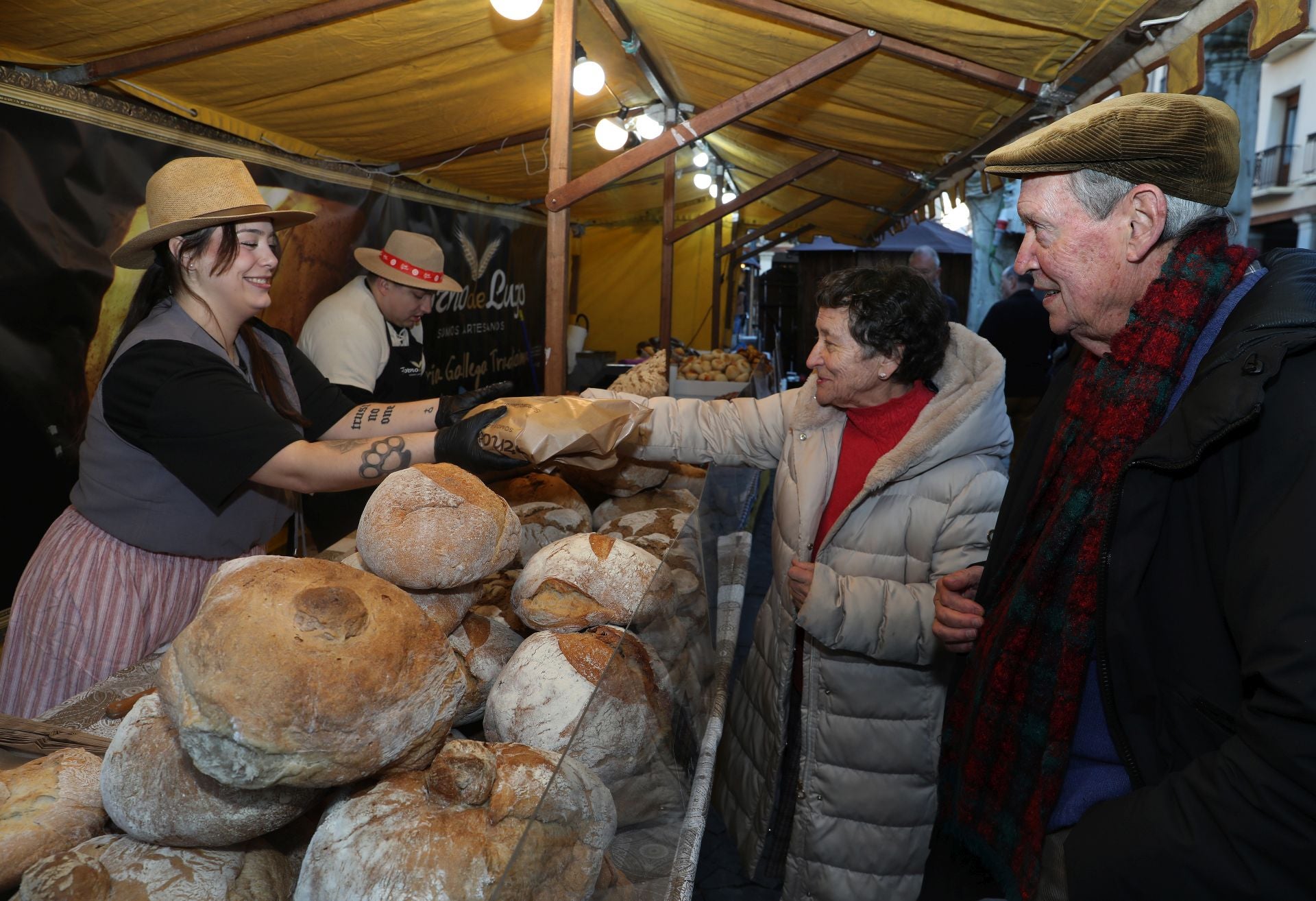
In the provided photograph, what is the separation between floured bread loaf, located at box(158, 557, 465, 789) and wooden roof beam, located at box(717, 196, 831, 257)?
9.99 meters

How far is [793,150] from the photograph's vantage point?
8.03 metres

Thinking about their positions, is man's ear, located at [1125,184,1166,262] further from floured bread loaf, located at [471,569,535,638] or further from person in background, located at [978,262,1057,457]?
person in background, located at [978,262,1057,457]

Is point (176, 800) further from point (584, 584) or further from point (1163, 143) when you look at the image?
point (1163, 143)

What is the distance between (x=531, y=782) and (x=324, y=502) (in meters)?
3.52

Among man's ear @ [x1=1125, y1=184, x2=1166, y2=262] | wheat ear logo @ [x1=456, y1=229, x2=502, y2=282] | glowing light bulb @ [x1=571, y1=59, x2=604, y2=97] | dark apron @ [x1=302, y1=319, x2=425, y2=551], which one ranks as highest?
glowing light bulb @ [x1=571, y1=59, x2=604, y2=97]

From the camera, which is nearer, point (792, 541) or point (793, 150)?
point (792, 541)

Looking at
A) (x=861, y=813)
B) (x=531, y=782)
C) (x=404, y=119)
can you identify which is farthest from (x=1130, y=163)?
(x=404, y=119)

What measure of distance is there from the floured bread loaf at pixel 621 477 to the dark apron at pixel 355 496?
68.5 inches

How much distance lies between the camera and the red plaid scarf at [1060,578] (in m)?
1.31

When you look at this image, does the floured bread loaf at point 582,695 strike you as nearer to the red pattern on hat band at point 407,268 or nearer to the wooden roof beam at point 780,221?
the red pattern on hat band at point 407,268

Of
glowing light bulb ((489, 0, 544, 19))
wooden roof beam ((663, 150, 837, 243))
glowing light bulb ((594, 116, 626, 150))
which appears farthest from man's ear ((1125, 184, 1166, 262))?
wooden roof beam ((663, 150, 837, 243))

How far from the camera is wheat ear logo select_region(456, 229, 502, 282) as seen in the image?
26.7 feet

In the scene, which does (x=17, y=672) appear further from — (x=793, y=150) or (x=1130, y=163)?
(x=793, y=150)

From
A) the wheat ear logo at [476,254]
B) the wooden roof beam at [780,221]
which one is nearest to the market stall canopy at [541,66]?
the wheat ear logo at [476,254]
